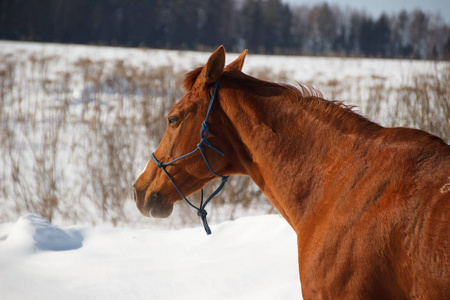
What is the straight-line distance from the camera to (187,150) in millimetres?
2156

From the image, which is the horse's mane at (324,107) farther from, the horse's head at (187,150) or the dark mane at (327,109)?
the horse's head at (187,150)

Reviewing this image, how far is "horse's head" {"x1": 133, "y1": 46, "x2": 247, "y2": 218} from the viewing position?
211 cm

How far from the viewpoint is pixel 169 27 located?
2705cm

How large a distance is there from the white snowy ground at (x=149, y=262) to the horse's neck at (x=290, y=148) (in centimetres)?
151

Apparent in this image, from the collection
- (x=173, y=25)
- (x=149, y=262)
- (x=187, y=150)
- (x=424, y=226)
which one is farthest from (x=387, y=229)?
(x=173, y=25)

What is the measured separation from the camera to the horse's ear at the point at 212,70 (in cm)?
203

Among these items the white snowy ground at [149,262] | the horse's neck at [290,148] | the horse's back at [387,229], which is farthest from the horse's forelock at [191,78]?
the white snowy ground at [149,262]

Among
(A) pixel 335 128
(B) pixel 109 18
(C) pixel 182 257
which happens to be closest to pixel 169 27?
(B) pixel 109 18

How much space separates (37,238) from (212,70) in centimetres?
327

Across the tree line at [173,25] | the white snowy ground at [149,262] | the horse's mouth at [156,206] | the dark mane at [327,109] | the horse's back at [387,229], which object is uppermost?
the tree line at [173,25]

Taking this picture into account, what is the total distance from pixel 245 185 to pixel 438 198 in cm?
516

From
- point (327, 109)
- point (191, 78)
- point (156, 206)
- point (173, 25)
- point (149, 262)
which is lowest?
point (149, 262)

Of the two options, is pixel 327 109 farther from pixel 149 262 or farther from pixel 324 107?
pixel 149 262

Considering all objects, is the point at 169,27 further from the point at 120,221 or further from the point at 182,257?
the point at 182,257
